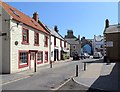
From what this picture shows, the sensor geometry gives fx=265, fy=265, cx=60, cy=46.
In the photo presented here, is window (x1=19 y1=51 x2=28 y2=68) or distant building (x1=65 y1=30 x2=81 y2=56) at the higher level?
distant building (x1=65 y1=30 x2=81 y2=56)

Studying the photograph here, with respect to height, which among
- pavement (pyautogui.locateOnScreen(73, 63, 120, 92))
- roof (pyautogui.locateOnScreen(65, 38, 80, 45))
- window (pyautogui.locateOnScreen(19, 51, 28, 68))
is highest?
roof (pyautogui.locateOnScreen(65, 38, 80, 45))

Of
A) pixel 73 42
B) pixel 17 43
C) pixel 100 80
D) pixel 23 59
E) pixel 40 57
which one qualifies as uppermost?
pixel 73 42

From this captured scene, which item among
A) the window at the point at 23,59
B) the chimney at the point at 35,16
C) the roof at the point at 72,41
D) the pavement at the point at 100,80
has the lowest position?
the pavement at the point at 100,80

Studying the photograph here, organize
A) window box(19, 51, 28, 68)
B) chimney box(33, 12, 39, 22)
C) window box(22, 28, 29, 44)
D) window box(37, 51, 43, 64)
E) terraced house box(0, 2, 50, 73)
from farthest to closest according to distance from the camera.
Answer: chimney box(33, 12, 39, 22)
window box(37, 51, 43, 64)
window box(22, 28, 29, 44)
window box(19, 51, 28, 68)
terraced house box(0, 2, 50, 73)

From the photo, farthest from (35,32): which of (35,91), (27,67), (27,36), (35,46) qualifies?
(35,91)

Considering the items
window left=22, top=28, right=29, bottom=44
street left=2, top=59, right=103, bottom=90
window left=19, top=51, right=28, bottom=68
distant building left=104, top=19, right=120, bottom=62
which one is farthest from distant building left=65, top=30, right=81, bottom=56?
street left=2, top=59, right=103, bottom=90

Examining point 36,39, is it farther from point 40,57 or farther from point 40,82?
point 40,82

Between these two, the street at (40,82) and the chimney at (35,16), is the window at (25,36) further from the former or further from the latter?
the chimney at (35,16)

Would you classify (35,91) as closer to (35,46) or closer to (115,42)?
(35,46)

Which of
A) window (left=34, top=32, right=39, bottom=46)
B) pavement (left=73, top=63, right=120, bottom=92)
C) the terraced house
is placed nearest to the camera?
pavement (left=73, top=63, right=120, bottom=92)

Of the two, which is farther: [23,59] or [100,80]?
[23,59]

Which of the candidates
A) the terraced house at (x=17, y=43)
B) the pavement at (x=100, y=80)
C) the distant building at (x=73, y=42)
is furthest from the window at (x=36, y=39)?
the distant building at (x=73, y=42)

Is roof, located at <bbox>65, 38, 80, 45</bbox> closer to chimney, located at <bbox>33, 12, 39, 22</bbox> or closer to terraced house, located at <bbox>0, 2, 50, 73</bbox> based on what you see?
chimney, located at <bbox>33, 12, 39, 22</bbox>

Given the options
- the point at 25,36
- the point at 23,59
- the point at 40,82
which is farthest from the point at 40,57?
the point at 40,82
